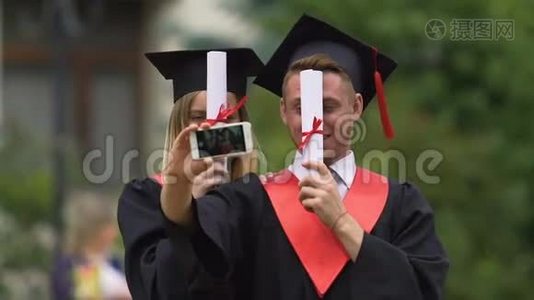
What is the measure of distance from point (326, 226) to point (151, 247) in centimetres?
53

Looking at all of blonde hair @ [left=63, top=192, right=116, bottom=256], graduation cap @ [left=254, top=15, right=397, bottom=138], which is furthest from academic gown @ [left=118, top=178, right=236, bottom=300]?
blonde hair @ [left=63, top=192, right=116, bottom=256]

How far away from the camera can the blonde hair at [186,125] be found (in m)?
4.78

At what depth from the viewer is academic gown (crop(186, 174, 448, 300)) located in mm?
4566

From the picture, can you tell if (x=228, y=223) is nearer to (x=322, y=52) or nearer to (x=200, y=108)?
(x=200, y=108)

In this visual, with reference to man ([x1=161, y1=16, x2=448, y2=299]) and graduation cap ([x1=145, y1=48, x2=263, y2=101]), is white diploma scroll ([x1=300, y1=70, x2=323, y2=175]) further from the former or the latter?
graduation cap ([x1=145, y1=48, x2=263, y2=101])

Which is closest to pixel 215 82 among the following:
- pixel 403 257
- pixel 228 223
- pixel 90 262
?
pixel 228 223

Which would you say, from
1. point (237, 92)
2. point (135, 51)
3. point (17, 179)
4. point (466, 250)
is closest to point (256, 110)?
point (466, 250)

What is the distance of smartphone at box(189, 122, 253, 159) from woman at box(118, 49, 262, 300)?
76 mm

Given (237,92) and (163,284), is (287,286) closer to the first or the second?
(163,284)

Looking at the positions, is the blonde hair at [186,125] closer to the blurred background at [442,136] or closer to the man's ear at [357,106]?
the man's ear at [357,106]

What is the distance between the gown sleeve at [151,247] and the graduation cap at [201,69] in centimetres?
32

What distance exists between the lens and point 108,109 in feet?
58.0

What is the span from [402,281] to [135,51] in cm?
1288

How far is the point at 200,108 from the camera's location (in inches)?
192
